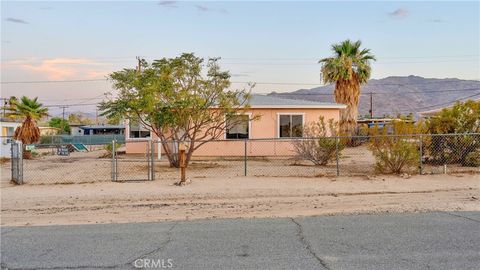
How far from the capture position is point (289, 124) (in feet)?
72.0

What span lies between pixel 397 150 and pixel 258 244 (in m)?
9.19

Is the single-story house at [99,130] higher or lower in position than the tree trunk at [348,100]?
lower

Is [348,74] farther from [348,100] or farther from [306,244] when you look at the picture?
[306,244]

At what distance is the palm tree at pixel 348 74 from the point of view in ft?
98.5

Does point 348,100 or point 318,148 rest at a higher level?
point 348,100

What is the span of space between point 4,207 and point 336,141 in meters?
10.3

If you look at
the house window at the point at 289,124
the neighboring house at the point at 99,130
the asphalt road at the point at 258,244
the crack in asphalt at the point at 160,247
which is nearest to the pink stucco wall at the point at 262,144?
the house window at the point at 289,124

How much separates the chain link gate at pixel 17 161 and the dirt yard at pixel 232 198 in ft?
2.31

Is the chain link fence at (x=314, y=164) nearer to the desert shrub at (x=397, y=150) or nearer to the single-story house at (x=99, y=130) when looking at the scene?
the desert shrub at (x=397, y=150)

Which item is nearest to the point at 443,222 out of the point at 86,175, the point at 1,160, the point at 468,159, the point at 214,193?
the point at 214,193

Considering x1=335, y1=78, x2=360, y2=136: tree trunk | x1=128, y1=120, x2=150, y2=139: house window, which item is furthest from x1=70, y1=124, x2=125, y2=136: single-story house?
x1=128, y1=120, x2=150, y2=139: house window

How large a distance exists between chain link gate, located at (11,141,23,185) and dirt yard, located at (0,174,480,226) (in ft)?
2.31

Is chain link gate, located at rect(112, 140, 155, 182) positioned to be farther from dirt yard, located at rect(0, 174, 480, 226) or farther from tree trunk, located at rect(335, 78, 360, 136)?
tree trunk, located at rect(335, 78, 360, 136)

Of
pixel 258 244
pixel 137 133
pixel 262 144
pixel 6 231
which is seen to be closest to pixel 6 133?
pixel 137 133
